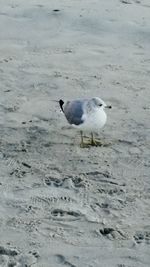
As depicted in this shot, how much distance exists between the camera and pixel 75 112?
5758mm

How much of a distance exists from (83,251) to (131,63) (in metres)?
3.68

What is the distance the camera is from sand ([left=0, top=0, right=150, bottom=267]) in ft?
14.7

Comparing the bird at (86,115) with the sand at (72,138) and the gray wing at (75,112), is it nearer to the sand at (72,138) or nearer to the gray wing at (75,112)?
the gray wing at (75,112)

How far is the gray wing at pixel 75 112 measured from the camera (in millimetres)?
5727

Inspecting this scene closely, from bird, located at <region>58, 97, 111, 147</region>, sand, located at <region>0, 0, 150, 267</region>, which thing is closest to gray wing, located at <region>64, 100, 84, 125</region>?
bird, located at <region>58, 97, 111, 147</region>

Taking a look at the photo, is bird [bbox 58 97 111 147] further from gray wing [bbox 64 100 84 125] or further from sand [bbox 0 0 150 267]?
sand [bbox 0 0 150 267]

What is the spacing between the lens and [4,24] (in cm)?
889

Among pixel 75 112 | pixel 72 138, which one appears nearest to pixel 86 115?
pixel 75 112

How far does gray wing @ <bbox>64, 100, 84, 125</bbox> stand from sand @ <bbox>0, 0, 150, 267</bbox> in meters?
0.24

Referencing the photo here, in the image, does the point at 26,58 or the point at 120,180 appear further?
the point at 26,58

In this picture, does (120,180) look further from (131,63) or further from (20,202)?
(131,63)

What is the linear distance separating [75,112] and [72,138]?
357 mm

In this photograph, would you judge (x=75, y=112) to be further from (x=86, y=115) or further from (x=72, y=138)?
(x=72, y=138)

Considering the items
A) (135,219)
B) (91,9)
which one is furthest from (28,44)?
(135,219)
